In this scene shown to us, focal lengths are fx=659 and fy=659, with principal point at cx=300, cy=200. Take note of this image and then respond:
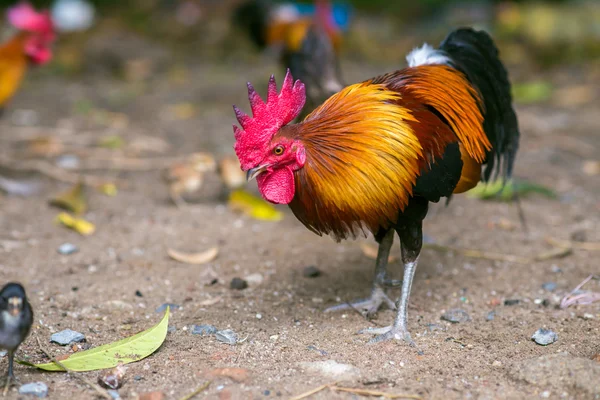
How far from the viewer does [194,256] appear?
4695 mm

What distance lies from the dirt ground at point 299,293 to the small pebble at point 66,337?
5 centimetres

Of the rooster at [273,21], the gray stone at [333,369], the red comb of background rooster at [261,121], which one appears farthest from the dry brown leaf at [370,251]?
the rooster at [273,21]

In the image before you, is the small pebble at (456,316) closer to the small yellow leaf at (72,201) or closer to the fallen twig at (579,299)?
the fallen twig at (579,299)

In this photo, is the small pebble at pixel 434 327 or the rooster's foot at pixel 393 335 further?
the small pebble at pixel 434 327

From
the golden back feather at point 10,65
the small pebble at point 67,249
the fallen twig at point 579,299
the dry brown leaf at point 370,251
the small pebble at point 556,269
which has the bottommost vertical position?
the small pebble at point 67,249

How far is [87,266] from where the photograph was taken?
179 inches

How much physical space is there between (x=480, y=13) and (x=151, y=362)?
10.4 metres

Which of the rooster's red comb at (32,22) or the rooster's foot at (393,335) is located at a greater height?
the rooster's red comb at (32,22)

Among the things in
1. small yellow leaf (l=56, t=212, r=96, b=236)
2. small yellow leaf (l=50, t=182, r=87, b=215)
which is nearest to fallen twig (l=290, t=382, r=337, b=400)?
small yellow leaf (l=56, t=212, r=96, b=236)

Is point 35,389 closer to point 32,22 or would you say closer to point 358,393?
point 358,393

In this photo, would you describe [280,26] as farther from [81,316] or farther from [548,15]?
[81,316]

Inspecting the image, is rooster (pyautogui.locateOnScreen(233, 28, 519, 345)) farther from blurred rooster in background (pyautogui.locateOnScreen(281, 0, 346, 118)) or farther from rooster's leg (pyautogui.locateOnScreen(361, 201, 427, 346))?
blurred rooster in background (pyautogui.locateOnScreen(281, 0, 346, 118))

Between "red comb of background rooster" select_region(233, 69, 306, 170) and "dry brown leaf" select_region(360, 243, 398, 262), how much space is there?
1.84 metres

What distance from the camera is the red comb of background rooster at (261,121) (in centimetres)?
321
